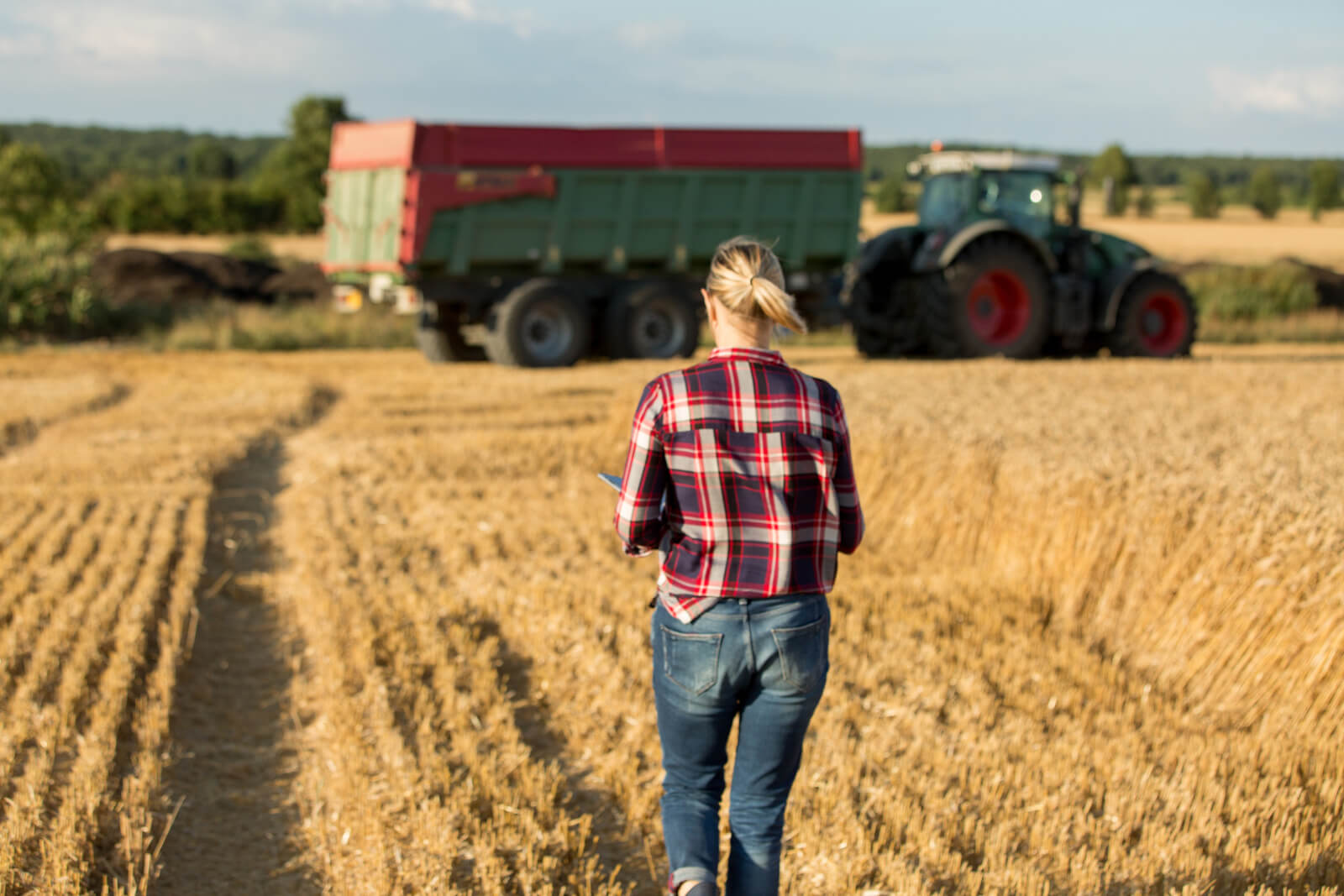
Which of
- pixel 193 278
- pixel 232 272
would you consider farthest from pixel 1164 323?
pixel 232 272

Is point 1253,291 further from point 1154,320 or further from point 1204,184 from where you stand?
point 1204,184

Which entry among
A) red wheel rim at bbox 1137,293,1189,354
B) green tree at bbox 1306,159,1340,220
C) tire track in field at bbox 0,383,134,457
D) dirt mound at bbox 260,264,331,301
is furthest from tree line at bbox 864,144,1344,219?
tire track in field at bbox 0,383,134,457

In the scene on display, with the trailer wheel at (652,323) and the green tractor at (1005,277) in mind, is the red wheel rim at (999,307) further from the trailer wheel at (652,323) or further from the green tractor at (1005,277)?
the trailer wheel at (652,323)

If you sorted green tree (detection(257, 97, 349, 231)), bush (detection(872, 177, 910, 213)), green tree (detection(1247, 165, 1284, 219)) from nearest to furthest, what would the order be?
bush (detection(872, 177, 910, 213)) < green tree (detection(257, 97, 349, 231)) < green tree (detection(1247, 165, 1284, 219))

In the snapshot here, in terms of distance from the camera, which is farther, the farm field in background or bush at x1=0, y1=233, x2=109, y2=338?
the farm field in background

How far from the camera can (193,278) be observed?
24391 mm

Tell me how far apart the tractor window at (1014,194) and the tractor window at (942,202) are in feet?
0.86

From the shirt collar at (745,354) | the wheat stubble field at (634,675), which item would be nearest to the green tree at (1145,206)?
the wheat stubble field at (634,675)

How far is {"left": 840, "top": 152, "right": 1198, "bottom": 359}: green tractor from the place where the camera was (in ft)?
51.5

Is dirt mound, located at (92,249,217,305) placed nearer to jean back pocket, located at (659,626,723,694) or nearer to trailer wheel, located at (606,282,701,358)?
trailer wheel, located at (606,282,701,358)

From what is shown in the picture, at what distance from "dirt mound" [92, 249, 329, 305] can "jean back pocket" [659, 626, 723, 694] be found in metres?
20.8

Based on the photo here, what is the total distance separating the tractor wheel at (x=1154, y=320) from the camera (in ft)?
53.3

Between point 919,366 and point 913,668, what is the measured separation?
24.8 ft

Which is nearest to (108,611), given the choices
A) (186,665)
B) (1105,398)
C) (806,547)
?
(186,665)
